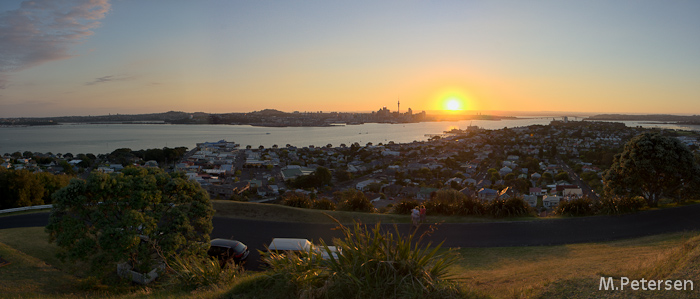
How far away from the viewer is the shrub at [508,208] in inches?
408

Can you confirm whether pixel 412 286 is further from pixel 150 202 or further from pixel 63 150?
pixel 63 150

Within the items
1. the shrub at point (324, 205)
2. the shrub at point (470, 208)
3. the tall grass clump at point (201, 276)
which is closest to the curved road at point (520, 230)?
the shrub at point (470, 208)

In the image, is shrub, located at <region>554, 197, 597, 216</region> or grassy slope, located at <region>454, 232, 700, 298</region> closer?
grassy slope, located at <region>454, 232, 700, 298</region>

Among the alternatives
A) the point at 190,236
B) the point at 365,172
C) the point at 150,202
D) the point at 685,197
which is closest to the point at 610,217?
the point at 685,197

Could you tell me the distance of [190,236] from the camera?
6.71 metres

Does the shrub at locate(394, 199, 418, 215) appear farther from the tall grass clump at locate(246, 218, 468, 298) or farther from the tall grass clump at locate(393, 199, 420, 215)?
the tall grass clump at locate(246, 218, 468, 298)

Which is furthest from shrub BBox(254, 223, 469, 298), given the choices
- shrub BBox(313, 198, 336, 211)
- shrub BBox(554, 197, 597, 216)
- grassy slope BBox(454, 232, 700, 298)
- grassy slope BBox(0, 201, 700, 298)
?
shrub BBox(313, 198, 336, 211)

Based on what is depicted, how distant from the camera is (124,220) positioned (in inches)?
236

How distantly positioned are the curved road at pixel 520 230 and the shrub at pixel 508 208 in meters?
0.66

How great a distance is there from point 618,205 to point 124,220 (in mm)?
11663

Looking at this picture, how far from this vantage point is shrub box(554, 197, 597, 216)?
34.2 ft

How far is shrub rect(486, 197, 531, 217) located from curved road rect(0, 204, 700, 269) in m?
0.66

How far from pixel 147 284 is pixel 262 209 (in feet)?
17.1

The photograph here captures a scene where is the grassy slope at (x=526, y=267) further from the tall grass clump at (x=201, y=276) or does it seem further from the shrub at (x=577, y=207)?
the shrub at (x=577, y=207)
